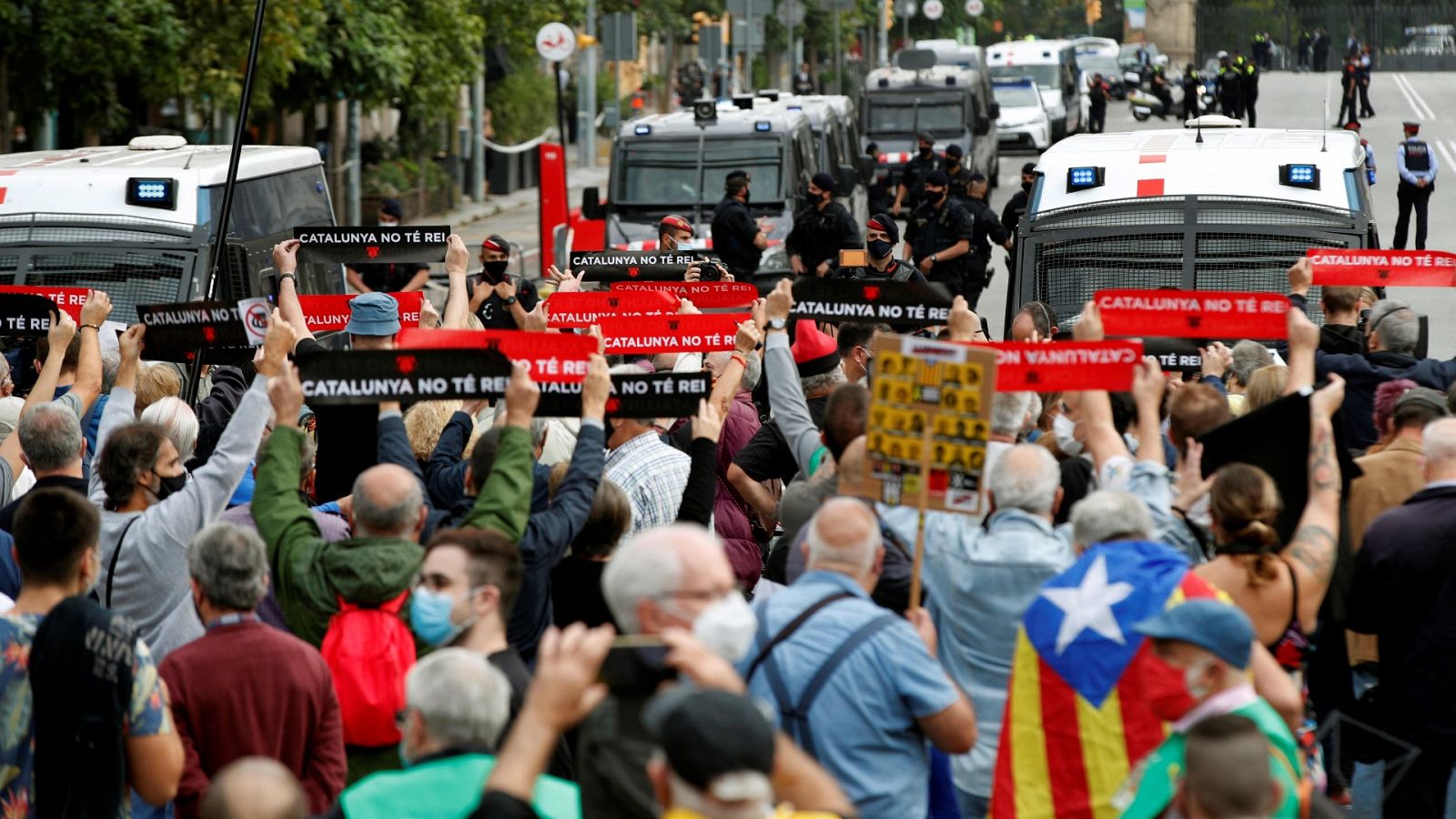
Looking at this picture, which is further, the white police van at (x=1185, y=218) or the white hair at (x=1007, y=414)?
the white police van at (x=1185, y=218)

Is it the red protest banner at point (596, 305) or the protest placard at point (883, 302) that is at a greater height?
the protest placard at point (883, 302)

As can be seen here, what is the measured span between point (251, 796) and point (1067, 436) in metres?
4.18

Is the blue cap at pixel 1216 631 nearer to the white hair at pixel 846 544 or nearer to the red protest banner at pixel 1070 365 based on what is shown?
the white hair at pixel 846 544

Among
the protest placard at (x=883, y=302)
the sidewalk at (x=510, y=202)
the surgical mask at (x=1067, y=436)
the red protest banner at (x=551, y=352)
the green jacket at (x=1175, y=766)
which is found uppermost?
the protest placard at (x=883, y=302)

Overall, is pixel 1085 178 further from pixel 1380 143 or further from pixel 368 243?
pixel 1380 143

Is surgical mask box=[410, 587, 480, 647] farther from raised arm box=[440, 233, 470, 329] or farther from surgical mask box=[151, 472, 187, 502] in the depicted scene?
raised arm box=[440, 233, 470, 329]

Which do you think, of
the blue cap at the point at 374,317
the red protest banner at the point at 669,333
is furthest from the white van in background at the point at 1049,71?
the blue cap at the point at 374,317

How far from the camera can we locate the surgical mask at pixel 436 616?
15.3 feet

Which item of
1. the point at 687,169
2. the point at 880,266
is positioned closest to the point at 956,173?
the point at 687,169

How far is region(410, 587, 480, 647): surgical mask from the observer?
465 cm

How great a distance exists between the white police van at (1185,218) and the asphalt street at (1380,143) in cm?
619

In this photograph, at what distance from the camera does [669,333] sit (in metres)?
8.30

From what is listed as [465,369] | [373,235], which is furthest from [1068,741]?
[373,235]

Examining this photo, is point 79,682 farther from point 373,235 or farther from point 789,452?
point 373,235
